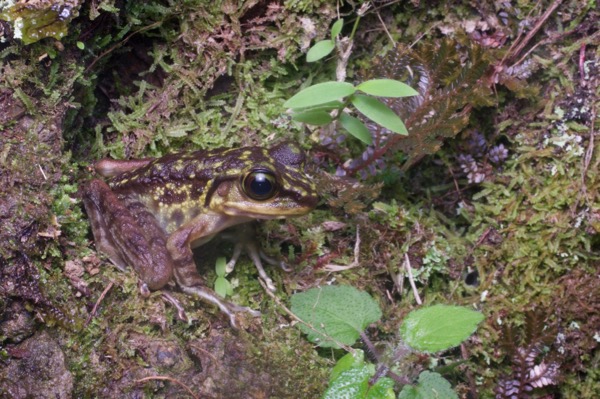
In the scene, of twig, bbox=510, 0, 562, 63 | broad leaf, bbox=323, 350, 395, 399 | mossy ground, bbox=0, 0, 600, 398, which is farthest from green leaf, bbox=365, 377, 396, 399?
twig, bbox=510, 0, 562, 63

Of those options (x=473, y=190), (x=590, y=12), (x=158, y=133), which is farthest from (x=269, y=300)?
(x=590, y=12)

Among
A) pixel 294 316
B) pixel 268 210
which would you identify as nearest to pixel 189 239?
pixel 268 210

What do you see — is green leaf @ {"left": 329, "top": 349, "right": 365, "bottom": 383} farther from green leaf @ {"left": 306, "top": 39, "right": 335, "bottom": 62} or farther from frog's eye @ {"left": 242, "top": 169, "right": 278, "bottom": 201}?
green leaf @ {"left": 306, "top": 39, "right": 335, "bottom": 62}

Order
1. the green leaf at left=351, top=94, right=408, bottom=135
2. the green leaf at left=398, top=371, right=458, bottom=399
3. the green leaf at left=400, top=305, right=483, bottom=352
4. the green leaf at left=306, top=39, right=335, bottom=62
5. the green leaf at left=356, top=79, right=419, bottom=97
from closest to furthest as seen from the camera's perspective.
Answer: the green leaf at left=400, top=305, right=483, bottom=352 → the green leaf at left=398, top=371, right=458, bottom=399 → the green leaf at left=356, top=79, right=419, bottom=97 → the green leaf at left=351, top=94, right=408, bottom=135 → the green leaf at left=306, top=39, right=335, bottom=62

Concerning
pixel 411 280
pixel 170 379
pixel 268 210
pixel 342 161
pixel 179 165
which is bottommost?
pixel 411 280

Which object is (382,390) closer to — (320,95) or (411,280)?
(411,280)
